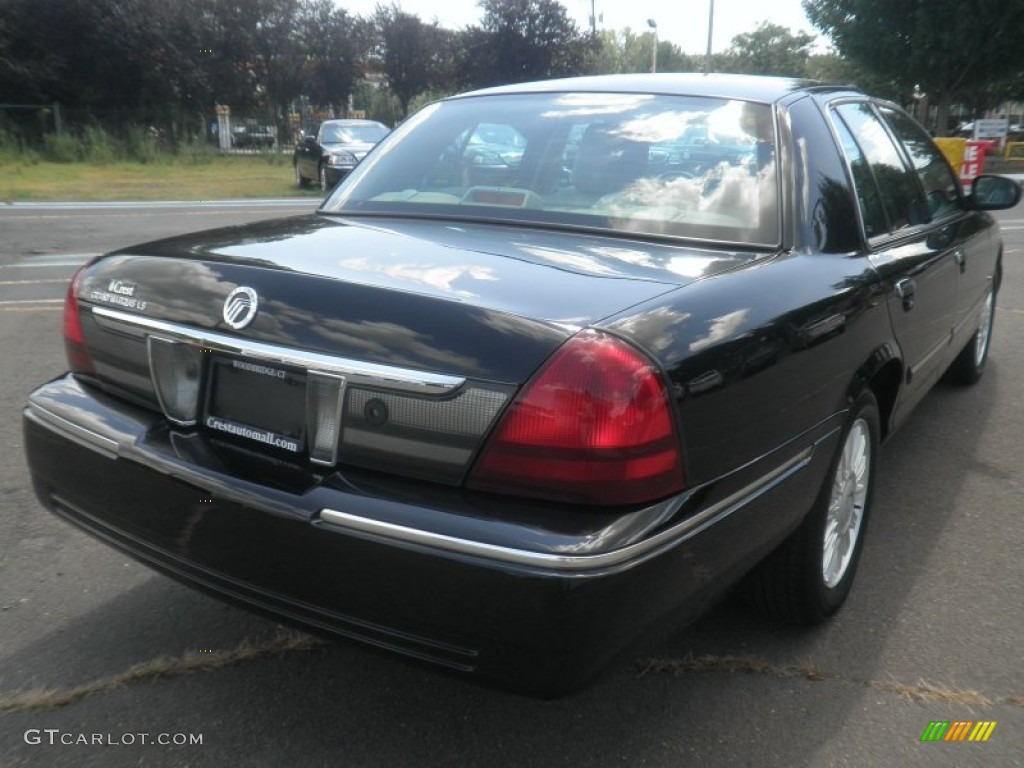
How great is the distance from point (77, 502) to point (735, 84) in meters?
2.44

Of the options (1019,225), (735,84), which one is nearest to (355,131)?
(1019,225)

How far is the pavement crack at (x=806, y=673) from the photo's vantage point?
262 centimetres

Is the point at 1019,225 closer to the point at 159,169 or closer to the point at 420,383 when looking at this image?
the point at 420,383

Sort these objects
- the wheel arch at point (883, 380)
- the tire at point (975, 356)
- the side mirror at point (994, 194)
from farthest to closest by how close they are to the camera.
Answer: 1. the tire at point (975, 356)
2. the side mirror at point (994, 194)
3. the wheel arch at point (883, 380)

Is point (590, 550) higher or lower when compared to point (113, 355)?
lower

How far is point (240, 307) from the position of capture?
227cm

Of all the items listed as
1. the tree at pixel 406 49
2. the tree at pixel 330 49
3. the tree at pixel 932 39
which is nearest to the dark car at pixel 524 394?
the tree at pixel 932 39

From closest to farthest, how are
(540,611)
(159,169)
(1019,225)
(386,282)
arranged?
(540,611)
(386,282)
(1019,225)
(159,169)

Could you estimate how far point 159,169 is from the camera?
24328 mm

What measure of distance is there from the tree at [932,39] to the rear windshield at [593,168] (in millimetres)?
30466

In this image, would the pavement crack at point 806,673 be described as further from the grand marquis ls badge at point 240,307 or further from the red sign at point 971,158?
the red sign at point 971,158

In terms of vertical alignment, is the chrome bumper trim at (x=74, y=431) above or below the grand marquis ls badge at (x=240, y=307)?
below

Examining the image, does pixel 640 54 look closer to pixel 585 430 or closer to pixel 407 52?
pixel 407 52

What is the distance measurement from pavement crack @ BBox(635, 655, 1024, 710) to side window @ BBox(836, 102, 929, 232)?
1.59m
